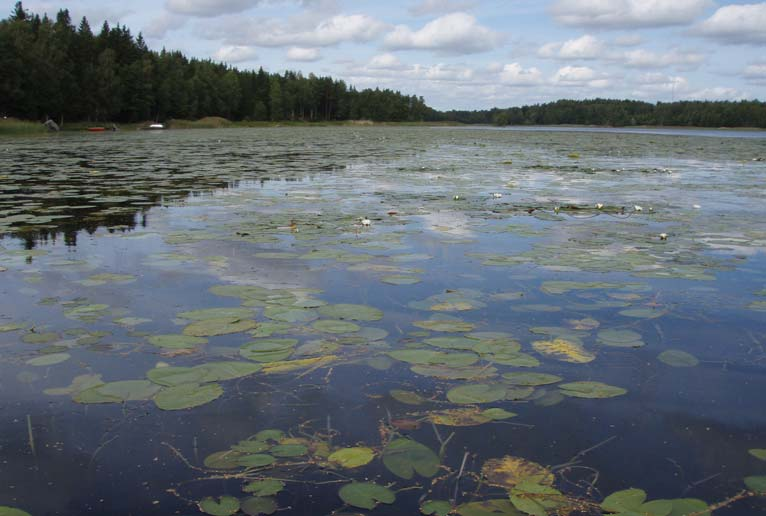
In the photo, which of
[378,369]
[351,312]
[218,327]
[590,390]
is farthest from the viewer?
[351,312]

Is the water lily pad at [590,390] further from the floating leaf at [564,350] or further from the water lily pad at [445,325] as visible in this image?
the water lily pad at [445,325]

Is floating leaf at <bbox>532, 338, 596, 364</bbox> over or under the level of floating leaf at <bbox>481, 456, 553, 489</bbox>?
over

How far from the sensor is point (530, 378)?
9.45 feet

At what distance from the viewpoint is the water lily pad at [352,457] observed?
2158 mm

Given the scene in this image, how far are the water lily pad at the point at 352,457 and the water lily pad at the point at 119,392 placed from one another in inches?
37.8

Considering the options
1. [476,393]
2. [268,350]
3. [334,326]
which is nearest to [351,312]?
[334,326]

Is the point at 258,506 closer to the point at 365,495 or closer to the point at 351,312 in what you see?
the point at 365,495

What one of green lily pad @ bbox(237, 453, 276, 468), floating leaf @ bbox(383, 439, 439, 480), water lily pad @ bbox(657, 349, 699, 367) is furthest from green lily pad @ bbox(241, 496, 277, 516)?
water lily pad @ bbox(657, 349, 699, 367)

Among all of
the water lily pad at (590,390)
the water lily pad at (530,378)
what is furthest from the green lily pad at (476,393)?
the water lily pad at (590,390)

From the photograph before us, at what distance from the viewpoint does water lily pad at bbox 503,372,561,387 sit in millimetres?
2836

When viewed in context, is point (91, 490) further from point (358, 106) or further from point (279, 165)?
point (358, 106)

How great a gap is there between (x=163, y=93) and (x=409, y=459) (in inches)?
2682

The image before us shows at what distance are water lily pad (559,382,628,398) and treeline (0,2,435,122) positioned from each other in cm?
4775

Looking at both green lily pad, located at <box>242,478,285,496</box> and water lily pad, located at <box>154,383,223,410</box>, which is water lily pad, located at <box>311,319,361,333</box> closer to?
water lily pad, located at <box>154,383,223,410</box>
